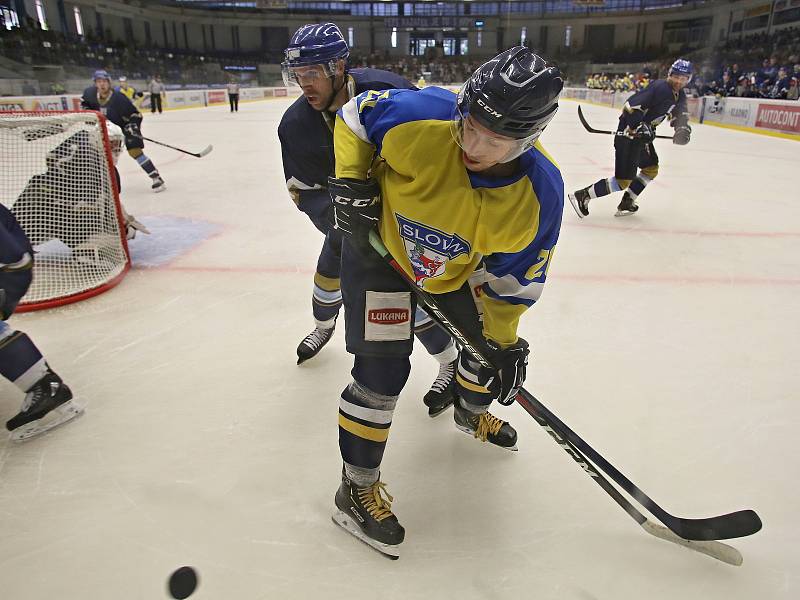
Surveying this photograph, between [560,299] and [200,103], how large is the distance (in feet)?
54.0

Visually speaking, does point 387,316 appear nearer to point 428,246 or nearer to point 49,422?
point 428,246

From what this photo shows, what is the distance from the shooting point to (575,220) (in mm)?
4363

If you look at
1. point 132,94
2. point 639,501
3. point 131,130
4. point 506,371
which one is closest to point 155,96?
point 132,94

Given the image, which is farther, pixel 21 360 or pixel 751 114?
pixel 751 114

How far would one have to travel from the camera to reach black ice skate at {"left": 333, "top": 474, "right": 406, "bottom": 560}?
4.38ft

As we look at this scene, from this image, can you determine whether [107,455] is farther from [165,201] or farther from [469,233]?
[165,201]

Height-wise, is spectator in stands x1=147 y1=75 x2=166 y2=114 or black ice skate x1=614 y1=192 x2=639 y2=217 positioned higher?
spectator in stands x1=147 y1=75 x2=166 y2=114

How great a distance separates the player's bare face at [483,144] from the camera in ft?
3.27

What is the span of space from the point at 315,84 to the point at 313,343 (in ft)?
3.21

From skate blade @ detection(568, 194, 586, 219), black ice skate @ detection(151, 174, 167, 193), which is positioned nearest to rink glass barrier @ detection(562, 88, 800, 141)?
skate blade @ detection(568, 194, 586, 219)

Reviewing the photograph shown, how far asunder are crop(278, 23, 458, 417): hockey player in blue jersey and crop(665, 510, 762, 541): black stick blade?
79 cm

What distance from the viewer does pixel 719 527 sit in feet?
4.34

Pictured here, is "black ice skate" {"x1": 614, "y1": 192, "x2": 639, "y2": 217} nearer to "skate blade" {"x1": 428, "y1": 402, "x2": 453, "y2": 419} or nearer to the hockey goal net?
"skate blade" {"x1": 428, "y1": 402, "x2": 453, "y2": 419}

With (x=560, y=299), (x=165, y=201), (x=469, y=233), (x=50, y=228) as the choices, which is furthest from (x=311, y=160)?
(x=165, y=201)
